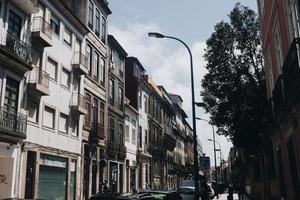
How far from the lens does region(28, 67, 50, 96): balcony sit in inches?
867

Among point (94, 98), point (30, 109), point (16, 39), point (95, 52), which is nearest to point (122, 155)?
point (94, 98)

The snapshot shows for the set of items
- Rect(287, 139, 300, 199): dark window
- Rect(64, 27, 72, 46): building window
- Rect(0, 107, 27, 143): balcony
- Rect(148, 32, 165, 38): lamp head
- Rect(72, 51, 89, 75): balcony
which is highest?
Rect(64, 27, 72, 46): building window

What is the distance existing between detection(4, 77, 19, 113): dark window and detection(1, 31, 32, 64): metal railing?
132cm

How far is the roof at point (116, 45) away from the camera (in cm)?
3788

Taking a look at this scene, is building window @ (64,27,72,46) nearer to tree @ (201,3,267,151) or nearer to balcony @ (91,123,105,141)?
balcony @ (91,123,105,141)

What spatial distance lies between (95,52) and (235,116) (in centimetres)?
1396

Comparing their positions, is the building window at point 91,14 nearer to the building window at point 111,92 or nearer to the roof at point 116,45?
the roof at point 116,45

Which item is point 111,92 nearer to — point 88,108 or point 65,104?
point 88,108

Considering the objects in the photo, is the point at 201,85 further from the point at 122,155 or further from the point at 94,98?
the point at 122,155

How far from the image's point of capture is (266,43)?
67.0ft

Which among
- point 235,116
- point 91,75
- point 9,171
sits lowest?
point 9,171

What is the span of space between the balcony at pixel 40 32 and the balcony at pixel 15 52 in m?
1.23

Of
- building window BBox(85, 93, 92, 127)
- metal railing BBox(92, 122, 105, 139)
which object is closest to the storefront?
building window BBox(85, 93, 92, 127)

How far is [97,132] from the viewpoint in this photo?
104 ft
